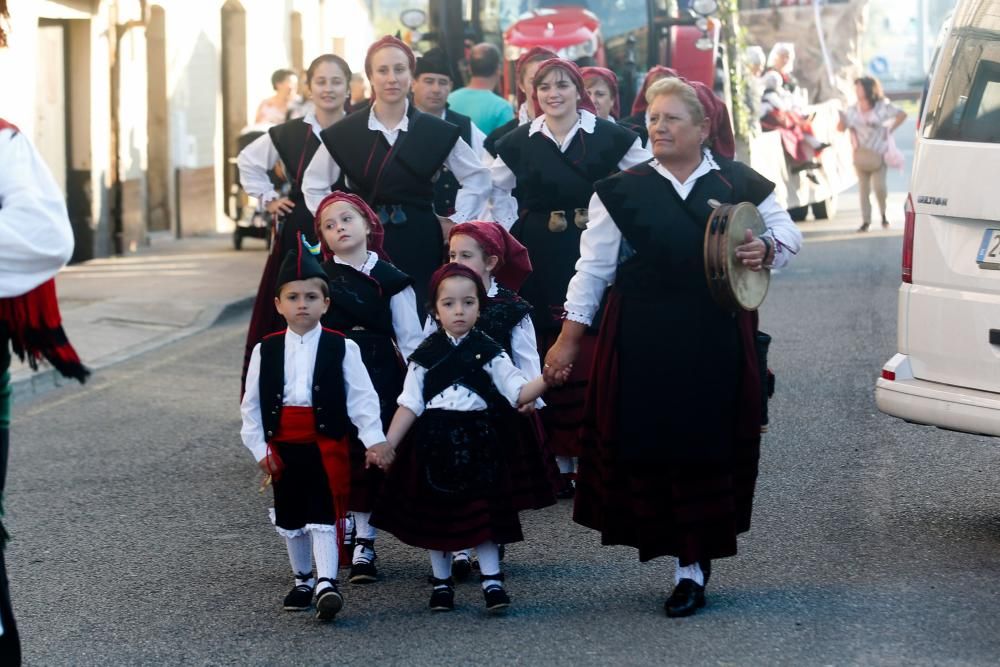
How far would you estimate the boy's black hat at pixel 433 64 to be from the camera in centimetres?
970

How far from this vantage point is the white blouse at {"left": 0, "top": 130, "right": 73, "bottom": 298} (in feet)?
13.6

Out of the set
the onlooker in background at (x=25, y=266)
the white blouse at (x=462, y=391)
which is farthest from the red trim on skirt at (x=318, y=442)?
the onlooker in background at (x=25, y=266)

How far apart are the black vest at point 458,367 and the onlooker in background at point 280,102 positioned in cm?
1378

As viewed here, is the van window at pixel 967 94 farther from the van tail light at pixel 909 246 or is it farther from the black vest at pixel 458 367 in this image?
the black vest at pixel 458 367

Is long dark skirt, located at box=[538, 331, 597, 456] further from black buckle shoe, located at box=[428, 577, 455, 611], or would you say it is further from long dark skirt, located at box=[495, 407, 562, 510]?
black buckle shoe, located at box=[428, 577, 455, 611]

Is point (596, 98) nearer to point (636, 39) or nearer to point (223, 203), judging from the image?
point (636, 39)

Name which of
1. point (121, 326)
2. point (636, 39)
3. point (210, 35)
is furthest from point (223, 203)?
point (121, 326)

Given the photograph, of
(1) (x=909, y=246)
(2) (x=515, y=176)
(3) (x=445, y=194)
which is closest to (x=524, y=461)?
(1) (x=909, y=246)

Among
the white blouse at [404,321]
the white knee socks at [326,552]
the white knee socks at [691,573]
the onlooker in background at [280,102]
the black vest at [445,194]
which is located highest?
the onlooker in background at [280,102]

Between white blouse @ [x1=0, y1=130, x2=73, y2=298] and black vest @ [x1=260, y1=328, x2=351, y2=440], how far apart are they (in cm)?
196

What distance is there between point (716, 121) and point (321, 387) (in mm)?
1703

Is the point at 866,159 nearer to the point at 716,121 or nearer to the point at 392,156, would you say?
the point at 392,156

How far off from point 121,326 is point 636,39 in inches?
253

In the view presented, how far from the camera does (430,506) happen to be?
6.23m
